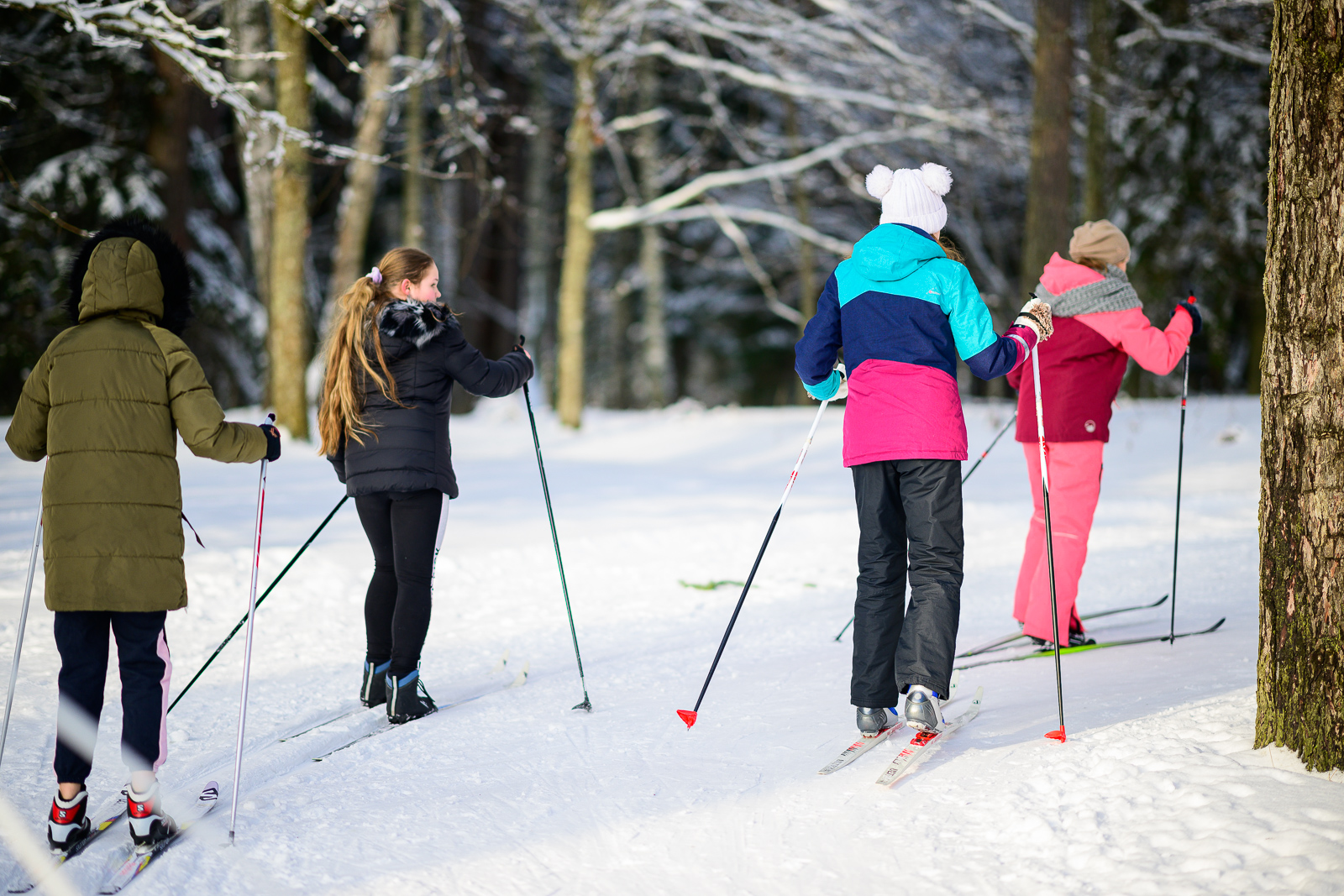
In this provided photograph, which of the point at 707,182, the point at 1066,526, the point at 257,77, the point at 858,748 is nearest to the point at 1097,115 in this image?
the point at 707,182

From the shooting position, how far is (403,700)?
4160mm

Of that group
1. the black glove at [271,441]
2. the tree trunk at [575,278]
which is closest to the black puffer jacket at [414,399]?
the black glove at [271,441]

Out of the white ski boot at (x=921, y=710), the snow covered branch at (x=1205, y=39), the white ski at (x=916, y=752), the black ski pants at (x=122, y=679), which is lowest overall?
the white ski at (x=916, y=752)

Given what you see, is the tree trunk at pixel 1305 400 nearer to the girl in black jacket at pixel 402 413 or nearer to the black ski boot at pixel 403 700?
the girl in black jacket at pixel 402 413

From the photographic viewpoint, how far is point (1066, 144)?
11.8 metres

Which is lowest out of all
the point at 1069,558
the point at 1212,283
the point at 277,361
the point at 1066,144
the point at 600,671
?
the point at 600,671

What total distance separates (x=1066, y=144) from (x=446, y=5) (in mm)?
6923

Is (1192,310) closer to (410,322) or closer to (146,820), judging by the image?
(410,322)

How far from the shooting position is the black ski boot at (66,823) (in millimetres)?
2959

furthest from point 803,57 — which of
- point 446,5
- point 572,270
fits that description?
point 446,5

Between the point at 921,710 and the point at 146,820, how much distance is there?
2422mm

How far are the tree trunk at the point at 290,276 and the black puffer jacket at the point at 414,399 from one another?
290 inches

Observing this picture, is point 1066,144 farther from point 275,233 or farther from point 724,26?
point 275,233

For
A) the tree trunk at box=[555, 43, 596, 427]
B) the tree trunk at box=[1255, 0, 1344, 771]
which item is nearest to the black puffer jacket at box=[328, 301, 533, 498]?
the tree trunk at box=[1255, 0, 1344, 771]
